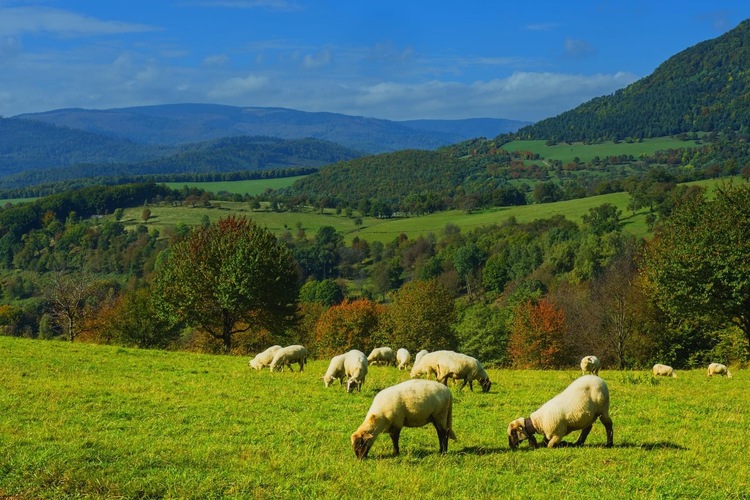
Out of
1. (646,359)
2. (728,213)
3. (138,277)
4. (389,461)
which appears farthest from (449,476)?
(138,277)

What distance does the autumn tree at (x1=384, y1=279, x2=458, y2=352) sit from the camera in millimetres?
79000

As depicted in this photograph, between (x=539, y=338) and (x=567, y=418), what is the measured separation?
58.9 meters

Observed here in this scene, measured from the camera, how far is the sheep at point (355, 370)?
22598mm

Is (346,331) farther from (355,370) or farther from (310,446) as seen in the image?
(310,446)

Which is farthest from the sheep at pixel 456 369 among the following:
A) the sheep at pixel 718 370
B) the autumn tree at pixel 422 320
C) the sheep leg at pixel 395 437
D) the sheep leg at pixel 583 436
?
the autumn tree at pixel 422 320

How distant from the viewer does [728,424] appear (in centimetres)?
1762

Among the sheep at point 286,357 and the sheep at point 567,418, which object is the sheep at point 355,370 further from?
the sheep at point 567,418

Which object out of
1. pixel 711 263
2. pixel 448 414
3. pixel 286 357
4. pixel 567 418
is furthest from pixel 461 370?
pixel 711 263

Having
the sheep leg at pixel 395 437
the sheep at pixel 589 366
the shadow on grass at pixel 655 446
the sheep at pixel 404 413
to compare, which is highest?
the sheep at pixel 404 413

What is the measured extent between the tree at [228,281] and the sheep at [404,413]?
30.9 meters

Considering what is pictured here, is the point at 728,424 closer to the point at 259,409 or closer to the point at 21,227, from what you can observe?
the point at 259,409

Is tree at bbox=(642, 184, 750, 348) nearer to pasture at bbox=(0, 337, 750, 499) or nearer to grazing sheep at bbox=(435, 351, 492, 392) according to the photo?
pasture at bbox=(0, 337, 750, 499)

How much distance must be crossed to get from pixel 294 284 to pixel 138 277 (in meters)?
113

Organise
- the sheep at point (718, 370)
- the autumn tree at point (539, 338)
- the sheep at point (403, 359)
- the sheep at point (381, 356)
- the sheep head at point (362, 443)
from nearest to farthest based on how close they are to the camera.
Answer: the sheep head at point (362, 443)
the sheep at point (718, 370)
the sheep at point (403, 359)
the sheep at point (381, 356)
the autumn tree at point (539, 338)
